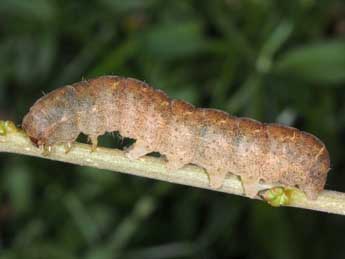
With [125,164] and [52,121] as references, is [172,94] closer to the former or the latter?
[52,121]

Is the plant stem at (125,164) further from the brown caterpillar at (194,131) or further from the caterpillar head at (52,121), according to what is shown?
the brown caterpillar at (194,131)

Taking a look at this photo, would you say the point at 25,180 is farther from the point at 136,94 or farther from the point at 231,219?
the point at 136,94

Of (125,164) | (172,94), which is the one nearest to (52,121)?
(125,164)

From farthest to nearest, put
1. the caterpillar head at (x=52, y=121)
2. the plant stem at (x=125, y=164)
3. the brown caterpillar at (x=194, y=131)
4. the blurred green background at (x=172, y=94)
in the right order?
the blurred green background at (x=172, y=94) < the brown caterpillar at (x=194, y=131) < the caterpillar head at (x=52, y=121) < the plant stem at (x=125, y=164)

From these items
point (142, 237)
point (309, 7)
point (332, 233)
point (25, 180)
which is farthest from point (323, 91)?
point (25, 180)

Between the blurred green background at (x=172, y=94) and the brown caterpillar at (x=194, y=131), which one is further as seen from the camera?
the blurred green background at (x=172, y=94)

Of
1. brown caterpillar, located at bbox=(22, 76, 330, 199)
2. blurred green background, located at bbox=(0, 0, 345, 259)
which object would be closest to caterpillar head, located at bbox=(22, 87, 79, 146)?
brown caterpillar, located at bbox=(22, 76, 330, 199)

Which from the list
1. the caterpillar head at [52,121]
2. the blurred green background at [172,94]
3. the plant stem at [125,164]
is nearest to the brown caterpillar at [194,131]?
the caterpillar head at [52,121]
